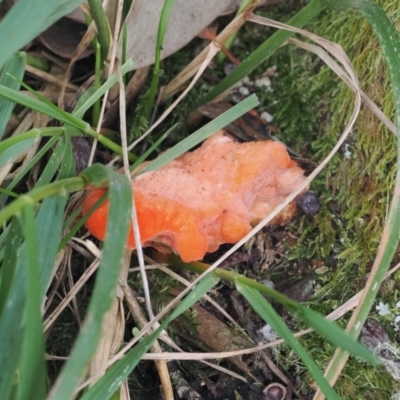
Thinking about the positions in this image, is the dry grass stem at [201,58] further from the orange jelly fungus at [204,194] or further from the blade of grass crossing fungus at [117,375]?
the blade of grass crossing fungus at [117,375]

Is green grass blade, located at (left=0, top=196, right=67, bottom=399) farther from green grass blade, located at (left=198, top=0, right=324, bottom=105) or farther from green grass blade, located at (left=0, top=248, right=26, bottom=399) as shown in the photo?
green grass blade, located at (left=198, top=0, right=324, bottom=105)

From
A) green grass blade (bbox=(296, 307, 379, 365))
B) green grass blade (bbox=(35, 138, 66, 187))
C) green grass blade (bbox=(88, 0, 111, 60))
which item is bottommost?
green grass blade (bbox=(296, 307, 379, 365))

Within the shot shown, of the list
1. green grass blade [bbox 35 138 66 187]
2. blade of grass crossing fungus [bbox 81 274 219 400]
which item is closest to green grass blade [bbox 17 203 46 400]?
blade of grass crossing fungus [bbox 81 274 219 400]

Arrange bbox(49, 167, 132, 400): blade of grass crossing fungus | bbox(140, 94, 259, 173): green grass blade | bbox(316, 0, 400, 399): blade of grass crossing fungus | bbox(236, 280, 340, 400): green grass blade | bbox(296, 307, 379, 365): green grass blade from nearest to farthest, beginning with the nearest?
bbox(49, 167, 132, 400): blade of grass crossing fungus → bbox(296, 307, 379, 365): green grass blade → bbox(236, 280, 340, 400): green grass blade → bbox(316, 0, 400, 399): blade of grass crossing fungus → bbox(140, 94, 259, 173): green grass blade

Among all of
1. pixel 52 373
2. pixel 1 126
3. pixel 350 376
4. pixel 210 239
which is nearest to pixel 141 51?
pixel 1 126

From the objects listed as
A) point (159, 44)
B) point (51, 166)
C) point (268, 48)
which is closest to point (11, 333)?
point (51, 166)

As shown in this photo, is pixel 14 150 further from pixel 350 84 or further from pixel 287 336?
pixel 350 84

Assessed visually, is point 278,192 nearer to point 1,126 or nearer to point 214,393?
point 214,393
